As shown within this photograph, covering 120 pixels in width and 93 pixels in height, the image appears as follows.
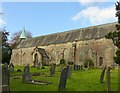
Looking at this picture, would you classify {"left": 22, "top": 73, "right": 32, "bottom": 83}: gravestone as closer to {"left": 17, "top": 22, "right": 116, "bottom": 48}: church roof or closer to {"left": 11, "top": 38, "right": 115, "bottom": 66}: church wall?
{"left": 11, "top": 38, "right": 115, "bottom": 66}: church wall

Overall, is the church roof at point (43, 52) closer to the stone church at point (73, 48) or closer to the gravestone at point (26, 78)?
the stone church at point (73, 48)

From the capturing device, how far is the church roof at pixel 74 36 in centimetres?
4532

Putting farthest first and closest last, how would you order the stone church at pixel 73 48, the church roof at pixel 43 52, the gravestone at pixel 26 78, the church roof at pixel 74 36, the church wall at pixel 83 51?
the church roof at pixel 43 52
the church roof at pixel 74 36
the stone church at pixel 73 48
the church wall at pixel 83 51
the gravestone at pixel 26 78

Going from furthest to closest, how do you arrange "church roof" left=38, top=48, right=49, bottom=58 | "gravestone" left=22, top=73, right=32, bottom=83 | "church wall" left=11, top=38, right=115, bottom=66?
"church roof" left=38, top=48, right=49, bottom=58, "church wall" left=11, top=38, right=115, bottom=66, "gravestone" left=22, top=73, right=32, bottom=83

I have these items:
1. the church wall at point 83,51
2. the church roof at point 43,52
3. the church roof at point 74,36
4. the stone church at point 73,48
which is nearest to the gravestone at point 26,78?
the stone church at point 73,48

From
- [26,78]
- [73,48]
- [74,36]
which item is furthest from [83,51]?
[26,78]

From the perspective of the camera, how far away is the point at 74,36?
164 ft

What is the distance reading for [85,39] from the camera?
46.4 metres

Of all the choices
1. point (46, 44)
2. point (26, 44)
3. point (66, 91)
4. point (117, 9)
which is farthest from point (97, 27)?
point (66, 91)

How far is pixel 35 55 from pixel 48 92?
43280 millimetres

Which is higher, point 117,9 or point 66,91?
point 117,9

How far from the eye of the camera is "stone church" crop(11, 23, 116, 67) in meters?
43.7

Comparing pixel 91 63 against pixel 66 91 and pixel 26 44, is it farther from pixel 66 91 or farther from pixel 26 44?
pixel 66 91

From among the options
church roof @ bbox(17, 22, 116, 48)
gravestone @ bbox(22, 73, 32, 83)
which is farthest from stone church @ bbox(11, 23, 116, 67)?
gravestone @ bbox(22, 73, 32, 83)
